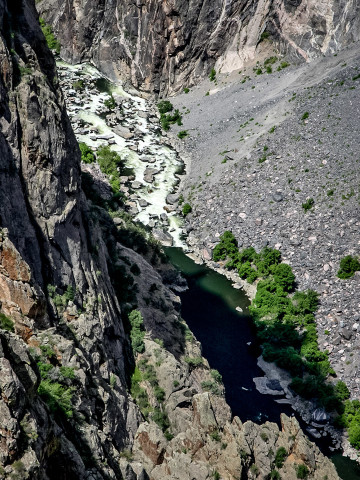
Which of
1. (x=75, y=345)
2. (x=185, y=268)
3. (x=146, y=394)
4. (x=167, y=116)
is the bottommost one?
(x=185, y=268)

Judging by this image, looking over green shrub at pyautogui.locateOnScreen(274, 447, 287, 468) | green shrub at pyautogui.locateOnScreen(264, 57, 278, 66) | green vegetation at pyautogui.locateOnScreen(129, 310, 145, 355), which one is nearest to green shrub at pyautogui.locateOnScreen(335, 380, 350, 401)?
green shrub at pyautogui.locateOnScreen(274, 447, 287, 468)

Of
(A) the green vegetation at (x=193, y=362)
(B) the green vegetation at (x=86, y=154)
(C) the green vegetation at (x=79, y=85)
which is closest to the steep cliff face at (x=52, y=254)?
(A) the green vegetation at (x=193, y=362)

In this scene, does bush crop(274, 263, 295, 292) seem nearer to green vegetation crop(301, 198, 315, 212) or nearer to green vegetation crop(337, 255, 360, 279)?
green vegetation crop(337, 255, 360, 279)

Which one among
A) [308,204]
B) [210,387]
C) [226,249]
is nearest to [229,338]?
[226,249]

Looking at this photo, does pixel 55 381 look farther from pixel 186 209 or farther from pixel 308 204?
pixel 186 209

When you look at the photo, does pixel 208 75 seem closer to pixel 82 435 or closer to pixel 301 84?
pixel 301 84

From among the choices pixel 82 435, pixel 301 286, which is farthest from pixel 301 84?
pixel 82 435
